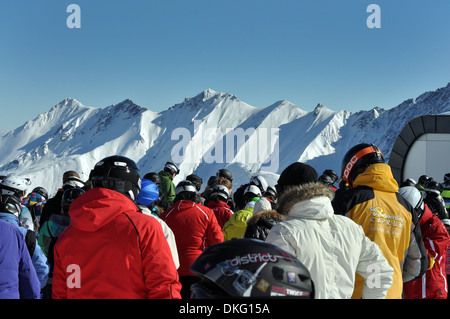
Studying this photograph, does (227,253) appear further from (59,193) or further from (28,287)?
(59,193)

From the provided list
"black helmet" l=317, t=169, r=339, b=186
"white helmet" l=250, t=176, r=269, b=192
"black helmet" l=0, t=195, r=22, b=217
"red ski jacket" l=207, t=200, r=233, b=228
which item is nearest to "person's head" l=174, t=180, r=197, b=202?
"red ski jacket" l=207, t=200, r=233, b=228

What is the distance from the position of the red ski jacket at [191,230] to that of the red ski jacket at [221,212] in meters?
0.95

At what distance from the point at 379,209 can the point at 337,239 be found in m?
0.88

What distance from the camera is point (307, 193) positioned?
2.87m

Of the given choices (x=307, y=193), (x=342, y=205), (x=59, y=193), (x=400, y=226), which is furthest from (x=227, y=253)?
(x=59, y=193)

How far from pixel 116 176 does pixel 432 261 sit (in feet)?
11.0

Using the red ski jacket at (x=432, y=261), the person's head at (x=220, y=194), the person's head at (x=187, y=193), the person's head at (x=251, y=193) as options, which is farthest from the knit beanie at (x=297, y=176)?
the person's head at (x=220, y=194)

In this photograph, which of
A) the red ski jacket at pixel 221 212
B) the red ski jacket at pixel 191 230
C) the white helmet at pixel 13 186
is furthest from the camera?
the red ski jacket at pixel 221 212

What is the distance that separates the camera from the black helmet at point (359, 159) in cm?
379

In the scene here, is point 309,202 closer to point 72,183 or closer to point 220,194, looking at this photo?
point 72,183

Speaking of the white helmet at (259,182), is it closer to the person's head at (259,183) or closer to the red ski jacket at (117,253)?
the person's head at (259,183)

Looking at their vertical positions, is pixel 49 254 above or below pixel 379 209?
below

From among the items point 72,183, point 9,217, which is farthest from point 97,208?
point 72,183

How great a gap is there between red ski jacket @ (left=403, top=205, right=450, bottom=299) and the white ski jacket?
1868 millimetres
